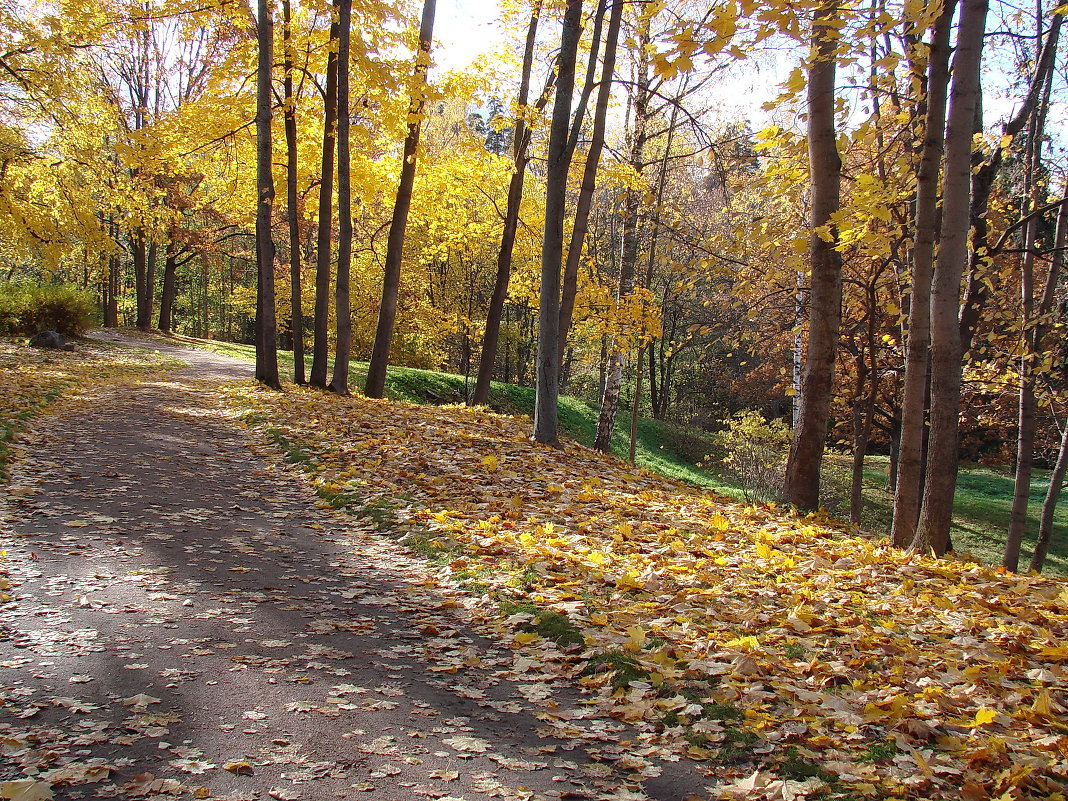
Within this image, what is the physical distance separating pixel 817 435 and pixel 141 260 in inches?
1073

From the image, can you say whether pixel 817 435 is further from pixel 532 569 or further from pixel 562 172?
pixel 562 172

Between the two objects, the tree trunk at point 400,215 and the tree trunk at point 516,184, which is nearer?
the tree trunk at point 400,215

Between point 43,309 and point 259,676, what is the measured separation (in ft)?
66.7

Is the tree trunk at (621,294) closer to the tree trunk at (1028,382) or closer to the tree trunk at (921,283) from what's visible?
the tree trunk at (1028,382)

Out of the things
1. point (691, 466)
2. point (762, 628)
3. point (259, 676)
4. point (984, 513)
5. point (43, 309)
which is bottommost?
point (691, 466)

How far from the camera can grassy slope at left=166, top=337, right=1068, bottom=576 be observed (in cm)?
1636

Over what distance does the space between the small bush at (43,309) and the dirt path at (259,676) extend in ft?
51.7

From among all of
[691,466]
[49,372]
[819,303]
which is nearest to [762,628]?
[819,303]

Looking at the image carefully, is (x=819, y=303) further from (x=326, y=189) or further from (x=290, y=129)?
(x=290, y=129)

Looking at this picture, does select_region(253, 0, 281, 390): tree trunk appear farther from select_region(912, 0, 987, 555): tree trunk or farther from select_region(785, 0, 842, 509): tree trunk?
select_region(912, 0, 987, 555): tree trunk

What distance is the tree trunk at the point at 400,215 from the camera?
40.9 ft

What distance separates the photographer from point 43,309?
19.2 meters

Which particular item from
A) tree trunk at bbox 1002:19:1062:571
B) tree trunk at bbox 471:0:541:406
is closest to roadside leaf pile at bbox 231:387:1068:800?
tree trunk at bbox 1002:19:1062:571

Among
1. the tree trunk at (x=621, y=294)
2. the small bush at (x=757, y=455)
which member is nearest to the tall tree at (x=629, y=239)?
the tree trunk at (x=621, y=294)
